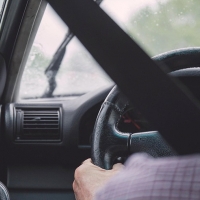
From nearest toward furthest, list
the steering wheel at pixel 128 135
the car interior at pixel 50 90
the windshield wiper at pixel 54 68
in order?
the steering wheel at pixel 128 135 → the car interior at pixel 50 90 → the windshield wiper at pixel 54 68

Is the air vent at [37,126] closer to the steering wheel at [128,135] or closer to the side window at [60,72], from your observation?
the side window at [60,72]

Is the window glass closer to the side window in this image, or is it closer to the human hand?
the side window

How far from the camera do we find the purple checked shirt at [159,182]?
0.84 m

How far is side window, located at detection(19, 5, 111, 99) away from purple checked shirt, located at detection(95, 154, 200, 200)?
3.11 metres

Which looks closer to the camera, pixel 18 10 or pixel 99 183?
pixel 99 183

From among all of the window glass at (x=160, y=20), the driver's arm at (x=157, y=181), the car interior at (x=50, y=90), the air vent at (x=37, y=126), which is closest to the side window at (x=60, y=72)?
the car interior at (x=50, y=90)

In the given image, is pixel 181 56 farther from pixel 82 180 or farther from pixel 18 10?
pixel 18 10

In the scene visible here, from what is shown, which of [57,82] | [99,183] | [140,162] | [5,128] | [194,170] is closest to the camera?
[194,170]

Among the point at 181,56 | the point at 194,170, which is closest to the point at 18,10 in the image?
the point at 181,56

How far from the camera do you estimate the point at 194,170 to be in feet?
2.82

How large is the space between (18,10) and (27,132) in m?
0.86

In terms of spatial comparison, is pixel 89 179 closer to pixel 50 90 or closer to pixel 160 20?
pixel 160 20

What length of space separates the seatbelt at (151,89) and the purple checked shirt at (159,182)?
0.52 feet

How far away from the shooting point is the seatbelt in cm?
109
